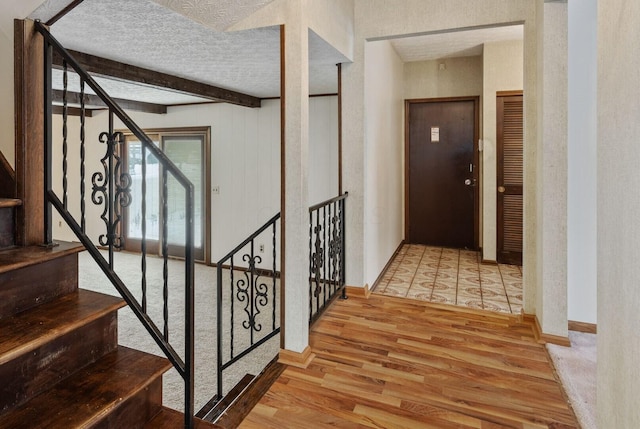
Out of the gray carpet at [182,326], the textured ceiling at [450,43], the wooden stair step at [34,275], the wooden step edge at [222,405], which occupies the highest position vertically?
the textured ceiling at [450,43]

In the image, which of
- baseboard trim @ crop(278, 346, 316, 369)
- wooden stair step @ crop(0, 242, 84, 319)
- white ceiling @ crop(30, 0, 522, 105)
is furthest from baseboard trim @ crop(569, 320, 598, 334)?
wooden stair step @ crop(0, 242, 84, 319)

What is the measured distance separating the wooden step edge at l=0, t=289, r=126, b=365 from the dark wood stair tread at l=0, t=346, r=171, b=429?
0.19 meters

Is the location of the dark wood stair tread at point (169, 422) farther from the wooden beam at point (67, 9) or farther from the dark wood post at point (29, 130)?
the wooden beam at point (67, 9)

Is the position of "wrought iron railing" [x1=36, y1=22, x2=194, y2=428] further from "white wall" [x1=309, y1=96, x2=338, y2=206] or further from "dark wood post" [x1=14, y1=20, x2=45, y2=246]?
"white wall" [x1=309, y1=96, x2=338, y2=206]

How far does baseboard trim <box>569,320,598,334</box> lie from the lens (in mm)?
2729

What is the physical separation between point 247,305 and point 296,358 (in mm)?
611

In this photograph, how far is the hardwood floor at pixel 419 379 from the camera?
183cm

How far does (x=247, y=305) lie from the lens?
2.74 m

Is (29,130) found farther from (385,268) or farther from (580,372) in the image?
(385,268)

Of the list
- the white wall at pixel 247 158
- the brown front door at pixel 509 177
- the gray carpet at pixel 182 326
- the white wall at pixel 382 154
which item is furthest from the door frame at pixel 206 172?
the brown front door at pixel 509 177

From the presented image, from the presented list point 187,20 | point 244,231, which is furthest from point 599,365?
point 244,231

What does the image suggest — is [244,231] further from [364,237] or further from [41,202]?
[41,202]

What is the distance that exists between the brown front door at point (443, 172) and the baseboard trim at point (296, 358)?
150 inches

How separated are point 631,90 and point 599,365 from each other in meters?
1.02
